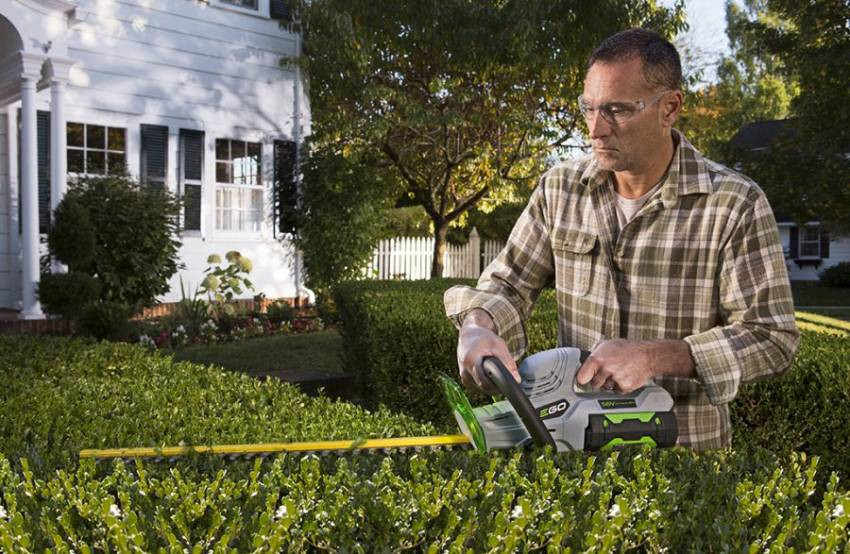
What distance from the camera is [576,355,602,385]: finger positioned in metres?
2.18

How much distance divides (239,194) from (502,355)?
13785 millimetres

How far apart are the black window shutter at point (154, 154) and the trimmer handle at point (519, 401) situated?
1287 cm

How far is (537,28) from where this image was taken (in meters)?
17.4

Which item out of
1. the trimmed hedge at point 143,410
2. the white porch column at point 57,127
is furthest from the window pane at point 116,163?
the trimmed hedge at point 143,410

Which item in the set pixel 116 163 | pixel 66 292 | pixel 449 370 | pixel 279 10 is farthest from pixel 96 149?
pixel 449 370

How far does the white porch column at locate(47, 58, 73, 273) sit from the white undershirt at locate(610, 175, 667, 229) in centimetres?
1091

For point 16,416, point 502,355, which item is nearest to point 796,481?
point 502,355

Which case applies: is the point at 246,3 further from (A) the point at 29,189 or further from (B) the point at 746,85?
(B) the point at 746,85

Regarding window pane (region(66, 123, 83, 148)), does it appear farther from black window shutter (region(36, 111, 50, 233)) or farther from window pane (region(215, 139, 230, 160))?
window pane (region(215, 139, 230, 160))

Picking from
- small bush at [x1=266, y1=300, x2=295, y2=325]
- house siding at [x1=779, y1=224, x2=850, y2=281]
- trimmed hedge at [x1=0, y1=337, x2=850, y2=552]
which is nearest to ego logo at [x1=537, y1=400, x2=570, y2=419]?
trimmed hedge at [x1=0, y1=337, x2=850, y2=552]

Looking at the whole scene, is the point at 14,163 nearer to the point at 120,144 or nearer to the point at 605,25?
the point at 120,144

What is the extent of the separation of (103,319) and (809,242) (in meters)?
37.3

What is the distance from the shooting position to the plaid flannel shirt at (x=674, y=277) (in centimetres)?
240

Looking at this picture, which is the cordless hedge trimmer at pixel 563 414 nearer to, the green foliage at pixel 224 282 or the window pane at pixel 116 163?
the green foliage at pixel 224 282
